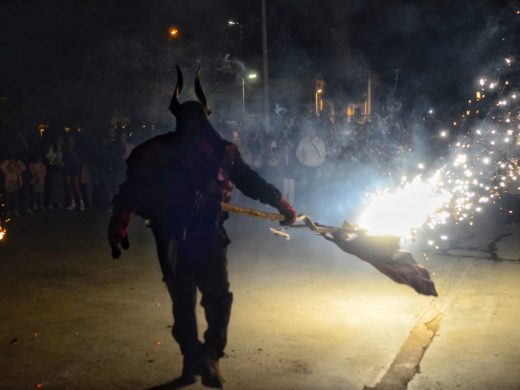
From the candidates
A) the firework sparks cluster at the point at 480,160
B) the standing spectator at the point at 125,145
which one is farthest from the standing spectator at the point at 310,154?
the standing spectator at the point at 125,145

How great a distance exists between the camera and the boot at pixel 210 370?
13.8 ft

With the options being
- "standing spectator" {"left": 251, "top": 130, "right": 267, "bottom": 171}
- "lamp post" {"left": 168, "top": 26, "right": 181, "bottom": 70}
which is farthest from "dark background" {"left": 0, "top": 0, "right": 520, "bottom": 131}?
"standing spectator" {"left": 251, "top": 130, "right": 267, "bottom": 171}

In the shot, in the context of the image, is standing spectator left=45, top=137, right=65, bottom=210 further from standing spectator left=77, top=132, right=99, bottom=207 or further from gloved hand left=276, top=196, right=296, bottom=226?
gloved hand left=276, top=196, right=296, bottom=226

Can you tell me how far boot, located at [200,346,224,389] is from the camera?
165 inches

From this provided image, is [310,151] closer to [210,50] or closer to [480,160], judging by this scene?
[480,160]

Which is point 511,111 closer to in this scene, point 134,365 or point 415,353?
point 415,353

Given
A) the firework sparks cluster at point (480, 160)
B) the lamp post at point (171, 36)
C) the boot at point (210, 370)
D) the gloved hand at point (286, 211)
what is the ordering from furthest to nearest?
the lamp post at point (171, 36)
the firework sparks cluster at point (480, 160)
the gloved hand at point (286, 211)
the boot at point (210, 370)

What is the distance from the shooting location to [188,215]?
13.7ft

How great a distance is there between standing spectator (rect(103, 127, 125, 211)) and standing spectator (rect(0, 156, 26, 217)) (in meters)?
1.69

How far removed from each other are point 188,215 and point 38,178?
10110 millimetres

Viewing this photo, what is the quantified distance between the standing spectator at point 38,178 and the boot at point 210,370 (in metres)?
10.1

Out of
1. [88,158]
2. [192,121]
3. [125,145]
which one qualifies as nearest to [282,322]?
[192,121]

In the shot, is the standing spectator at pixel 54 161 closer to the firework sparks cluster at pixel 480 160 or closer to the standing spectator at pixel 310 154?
the standing spectator at pixel 310 154

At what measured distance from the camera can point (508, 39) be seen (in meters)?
12.9
